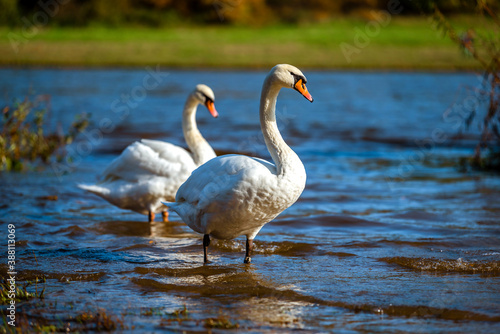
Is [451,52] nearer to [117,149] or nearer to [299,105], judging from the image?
[299,105]

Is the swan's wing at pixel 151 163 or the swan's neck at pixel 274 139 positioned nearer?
the swan's neck at pixel 274 139

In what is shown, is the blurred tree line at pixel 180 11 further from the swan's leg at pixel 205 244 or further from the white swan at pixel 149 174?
the swan's leg at pixel 205 244

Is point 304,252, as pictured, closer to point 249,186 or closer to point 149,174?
point 249,186

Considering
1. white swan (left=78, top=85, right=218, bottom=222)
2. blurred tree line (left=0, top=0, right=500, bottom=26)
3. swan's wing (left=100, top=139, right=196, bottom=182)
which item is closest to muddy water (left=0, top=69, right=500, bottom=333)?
white swan (left=78, top=85, right=218, bottom=222)

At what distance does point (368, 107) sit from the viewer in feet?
68.2

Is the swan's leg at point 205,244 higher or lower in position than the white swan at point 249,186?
lower

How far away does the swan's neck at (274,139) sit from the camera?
5332 mm

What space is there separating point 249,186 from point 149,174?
2363 mm

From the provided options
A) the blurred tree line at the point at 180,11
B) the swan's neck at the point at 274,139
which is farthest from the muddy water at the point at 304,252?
the blurred tree line at the point at 180,11

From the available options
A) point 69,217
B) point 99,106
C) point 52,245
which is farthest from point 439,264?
point 99,106

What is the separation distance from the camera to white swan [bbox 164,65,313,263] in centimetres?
521

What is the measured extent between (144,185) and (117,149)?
6.03 metres

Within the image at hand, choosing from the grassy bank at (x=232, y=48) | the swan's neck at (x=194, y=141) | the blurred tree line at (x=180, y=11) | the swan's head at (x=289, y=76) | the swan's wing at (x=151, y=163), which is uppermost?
the blurred tree line at (x=180, y=11)

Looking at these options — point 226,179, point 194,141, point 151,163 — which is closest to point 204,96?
point 194,141
